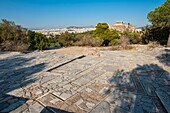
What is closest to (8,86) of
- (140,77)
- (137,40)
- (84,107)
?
(84,107)

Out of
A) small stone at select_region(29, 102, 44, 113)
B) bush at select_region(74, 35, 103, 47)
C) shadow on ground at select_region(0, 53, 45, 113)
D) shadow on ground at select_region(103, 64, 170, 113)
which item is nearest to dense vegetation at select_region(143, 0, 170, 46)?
bush at select_region(74, 35, 103, 47)

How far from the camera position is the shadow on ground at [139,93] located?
229cm

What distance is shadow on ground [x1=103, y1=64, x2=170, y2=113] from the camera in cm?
229

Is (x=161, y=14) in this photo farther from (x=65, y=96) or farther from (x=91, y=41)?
(x=65, y=96)

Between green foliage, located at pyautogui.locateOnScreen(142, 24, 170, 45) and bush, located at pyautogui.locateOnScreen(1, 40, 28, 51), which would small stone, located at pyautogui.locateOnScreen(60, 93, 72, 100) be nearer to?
bush, located at pyautogui.locateOnScreen(1, 40, 28, 51)

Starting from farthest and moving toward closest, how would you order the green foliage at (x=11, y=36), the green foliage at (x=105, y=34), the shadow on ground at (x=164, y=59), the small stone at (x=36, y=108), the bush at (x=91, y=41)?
the green foliage at (x=105, y=34), the bush at (x=91, y=41), the green foliage at (x=11, y=36), the shadow on ground at (x=164, y=59), the small stone at (x=36, y=108)

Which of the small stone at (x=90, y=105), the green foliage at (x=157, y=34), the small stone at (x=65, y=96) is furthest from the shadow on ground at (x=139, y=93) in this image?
the green foliage at (x=157, y=34)

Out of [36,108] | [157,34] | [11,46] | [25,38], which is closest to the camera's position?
[36,108]

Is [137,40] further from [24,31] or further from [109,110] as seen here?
[109,110]

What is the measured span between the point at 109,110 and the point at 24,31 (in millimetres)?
14136

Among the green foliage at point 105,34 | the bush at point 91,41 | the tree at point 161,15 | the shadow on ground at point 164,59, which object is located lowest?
the shadow on ground at point 164,59

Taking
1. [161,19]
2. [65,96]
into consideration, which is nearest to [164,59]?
[65,96]

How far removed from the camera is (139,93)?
9.27 feet

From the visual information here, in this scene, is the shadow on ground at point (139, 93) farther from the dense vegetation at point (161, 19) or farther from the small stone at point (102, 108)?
the dense vegetation at point (161, 19)
